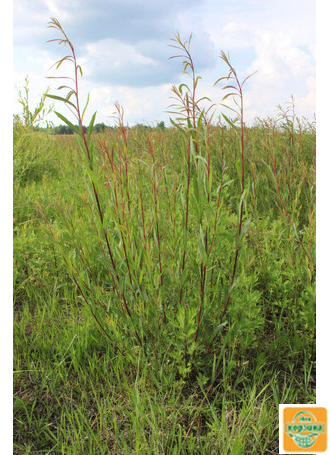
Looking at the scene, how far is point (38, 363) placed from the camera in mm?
1843

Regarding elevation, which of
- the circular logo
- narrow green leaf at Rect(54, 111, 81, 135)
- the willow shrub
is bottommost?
the circular logo

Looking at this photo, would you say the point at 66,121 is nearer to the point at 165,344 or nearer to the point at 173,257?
the point at 173,257

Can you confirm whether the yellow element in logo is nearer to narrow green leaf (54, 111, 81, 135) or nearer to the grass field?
the grass field

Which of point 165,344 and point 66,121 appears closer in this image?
point 66,121

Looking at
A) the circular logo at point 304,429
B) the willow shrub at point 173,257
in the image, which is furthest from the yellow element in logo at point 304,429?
the willow shrub at point 173,257

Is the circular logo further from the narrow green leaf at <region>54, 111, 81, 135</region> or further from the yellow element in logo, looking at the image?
the narrow green leaf at <region>54, 111, 81, 135</region>

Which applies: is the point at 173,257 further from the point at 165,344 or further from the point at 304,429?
A: the point at 304,429

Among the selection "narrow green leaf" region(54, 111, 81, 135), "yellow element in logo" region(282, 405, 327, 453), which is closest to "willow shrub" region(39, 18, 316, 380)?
"narrow green leaf" region(54, 111, 81, 135)

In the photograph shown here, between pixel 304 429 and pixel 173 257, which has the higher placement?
pixel 173 257

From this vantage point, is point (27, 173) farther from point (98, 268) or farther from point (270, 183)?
point (270, 183)

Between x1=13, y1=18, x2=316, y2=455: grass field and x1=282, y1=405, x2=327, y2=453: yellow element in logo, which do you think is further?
x1=13, y1=18, x2=316, y2=455: grass field

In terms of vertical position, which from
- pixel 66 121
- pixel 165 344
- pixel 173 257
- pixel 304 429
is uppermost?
pixel 66 121

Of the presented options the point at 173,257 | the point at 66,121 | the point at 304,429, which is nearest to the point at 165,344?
the point at 173,257

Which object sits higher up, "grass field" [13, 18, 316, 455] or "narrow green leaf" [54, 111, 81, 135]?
"narrow green leaf" [54, 111, 81, 135]
